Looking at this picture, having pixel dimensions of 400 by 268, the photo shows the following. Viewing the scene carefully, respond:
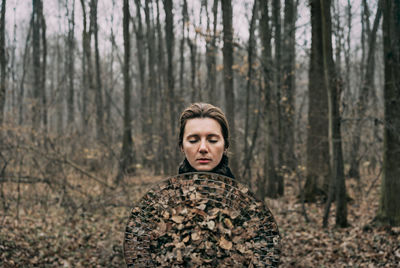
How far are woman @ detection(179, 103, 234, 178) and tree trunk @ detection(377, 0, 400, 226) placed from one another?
478 centimetres

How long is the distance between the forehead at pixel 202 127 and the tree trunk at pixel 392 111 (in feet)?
15.8

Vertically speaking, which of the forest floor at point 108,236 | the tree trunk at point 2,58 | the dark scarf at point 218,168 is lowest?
the forest floor at point 108,236

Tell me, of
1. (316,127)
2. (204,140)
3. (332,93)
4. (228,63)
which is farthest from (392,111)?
(204,140)

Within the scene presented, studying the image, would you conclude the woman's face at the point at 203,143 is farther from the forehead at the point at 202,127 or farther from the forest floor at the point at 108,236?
the forest floor at the point at 108,236

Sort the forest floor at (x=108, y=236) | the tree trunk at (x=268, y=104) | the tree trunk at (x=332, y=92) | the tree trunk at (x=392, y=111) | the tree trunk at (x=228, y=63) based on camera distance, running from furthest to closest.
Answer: the tree trunk at (x=268, y=104)
the tree trunk at (x=228, y=63)
the tree trunk at (x=332, y=92)
the tree trunk at (x=392, y=111)
the forest floor at (x=108, y=236)

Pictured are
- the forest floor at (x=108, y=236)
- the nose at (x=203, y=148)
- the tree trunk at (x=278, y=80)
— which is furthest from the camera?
the tree trunk at (x=278, y=80)

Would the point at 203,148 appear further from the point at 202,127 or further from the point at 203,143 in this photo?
the point at 202,127

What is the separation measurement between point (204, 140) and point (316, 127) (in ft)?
27.0

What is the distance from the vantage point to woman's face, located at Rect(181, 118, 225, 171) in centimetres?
263

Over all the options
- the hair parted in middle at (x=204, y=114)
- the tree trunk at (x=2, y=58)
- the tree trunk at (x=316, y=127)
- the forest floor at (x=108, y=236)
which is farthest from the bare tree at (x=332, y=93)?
the tree trunk at (x=2, y=58)

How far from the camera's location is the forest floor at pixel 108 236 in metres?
5.81

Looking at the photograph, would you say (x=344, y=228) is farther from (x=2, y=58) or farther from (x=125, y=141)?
(x=125, y=141)

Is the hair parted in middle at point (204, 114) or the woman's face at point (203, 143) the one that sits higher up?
the hair parted in middle at point (204, 114)

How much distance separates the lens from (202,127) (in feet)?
8.66
